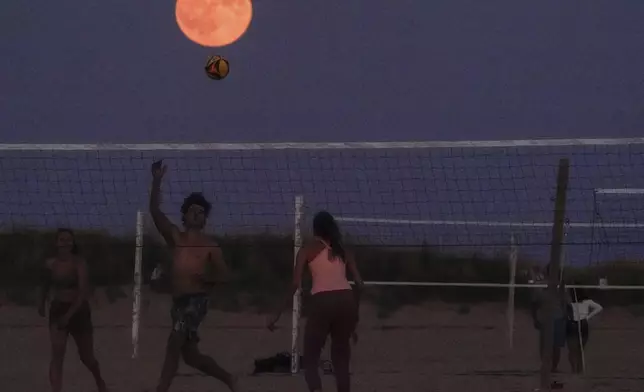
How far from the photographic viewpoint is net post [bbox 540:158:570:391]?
8594mm

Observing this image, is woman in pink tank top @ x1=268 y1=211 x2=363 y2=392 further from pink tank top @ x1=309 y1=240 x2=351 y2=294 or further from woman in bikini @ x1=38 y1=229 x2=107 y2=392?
woman in bikini @ x1=38 y1=229 x2=107 y2=392

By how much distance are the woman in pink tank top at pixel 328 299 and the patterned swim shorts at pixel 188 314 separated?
2.13 feet

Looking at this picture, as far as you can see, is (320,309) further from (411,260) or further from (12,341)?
(411,260)

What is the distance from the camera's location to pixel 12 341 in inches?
613

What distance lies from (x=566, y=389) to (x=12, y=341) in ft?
28.9

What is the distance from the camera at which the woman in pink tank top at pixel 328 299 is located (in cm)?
739

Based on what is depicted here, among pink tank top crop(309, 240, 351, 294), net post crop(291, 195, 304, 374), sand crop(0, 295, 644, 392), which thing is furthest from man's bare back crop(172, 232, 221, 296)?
net post crop(291, 195, 304, 374)

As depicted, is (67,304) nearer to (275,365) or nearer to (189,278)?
(189,278)

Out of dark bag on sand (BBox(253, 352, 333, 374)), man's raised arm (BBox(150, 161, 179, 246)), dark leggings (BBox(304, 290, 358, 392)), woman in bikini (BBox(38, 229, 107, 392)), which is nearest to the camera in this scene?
dark leggings (BBox(304, 290, 358, 392))

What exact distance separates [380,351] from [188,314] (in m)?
7.46

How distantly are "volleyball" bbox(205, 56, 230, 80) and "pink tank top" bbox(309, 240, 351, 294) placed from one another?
4.93ft

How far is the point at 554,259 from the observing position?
8.71 metres

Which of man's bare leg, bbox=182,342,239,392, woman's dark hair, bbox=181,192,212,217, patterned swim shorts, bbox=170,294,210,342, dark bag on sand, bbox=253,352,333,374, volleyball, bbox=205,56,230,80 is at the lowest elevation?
dark bag on sand, bbox=253,352,333,374

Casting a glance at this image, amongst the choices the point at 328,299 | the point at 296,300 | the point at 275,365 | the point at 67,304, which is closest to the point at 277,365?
the point at 275,365
